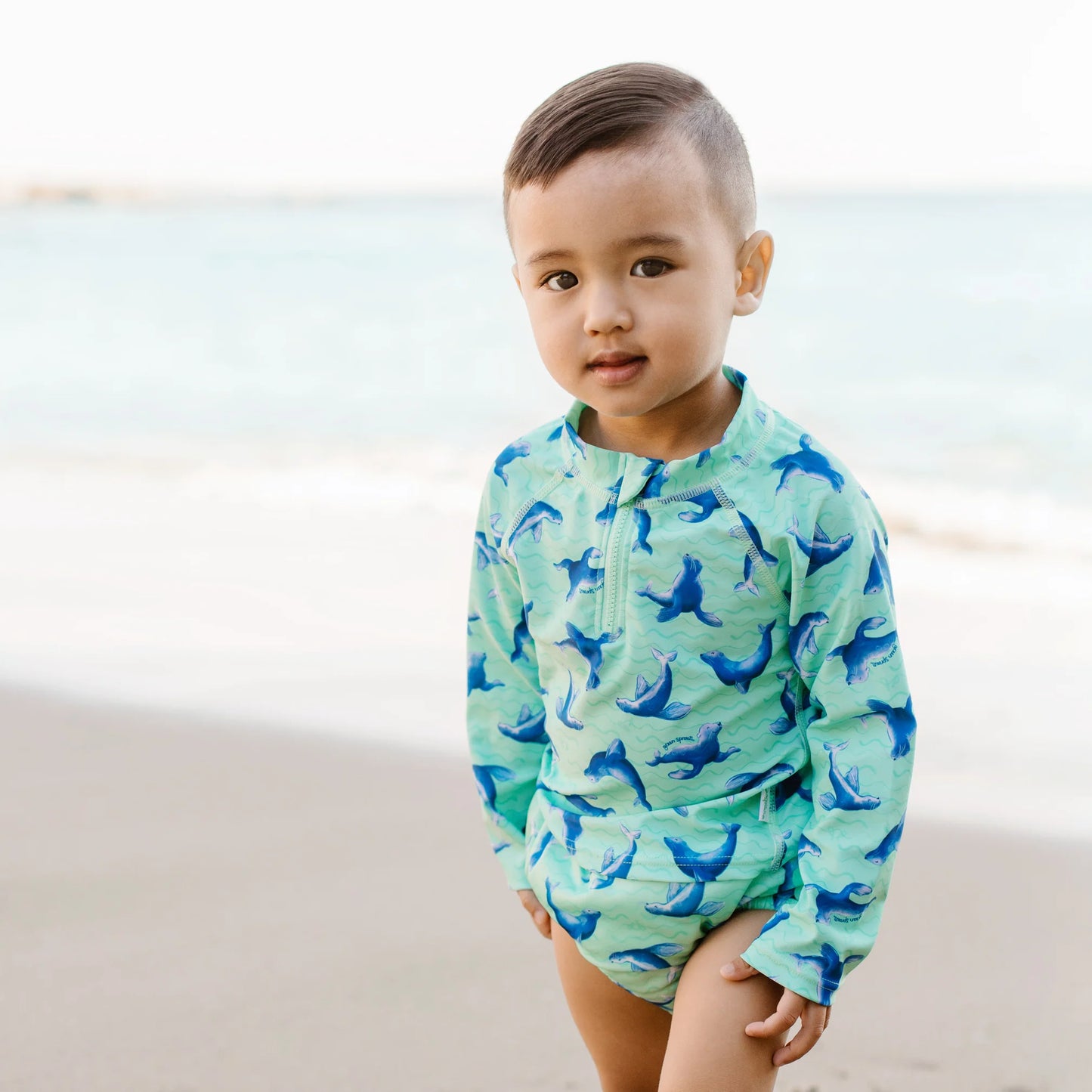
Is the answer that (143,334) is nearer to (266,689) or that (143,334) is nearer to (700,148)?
(266,689)

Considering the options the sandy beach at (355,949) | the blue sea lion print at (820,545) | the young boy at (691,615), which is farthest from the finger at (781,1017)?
the sandy beach at (355,949)

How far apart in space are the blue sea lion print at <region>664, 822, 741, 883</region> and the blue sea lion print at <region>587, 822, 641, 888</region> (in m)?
0.04

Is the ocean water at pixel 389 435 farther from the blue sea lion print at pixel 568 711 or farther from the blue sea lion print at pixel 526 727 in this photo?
the blue sea lion print at pixel 568 711


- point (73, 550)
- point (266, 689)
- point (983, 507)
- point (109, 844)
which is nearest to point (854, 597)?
point (109, 844)

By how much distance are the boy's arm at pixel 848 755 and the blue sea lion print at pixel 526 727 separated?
0.46 metres

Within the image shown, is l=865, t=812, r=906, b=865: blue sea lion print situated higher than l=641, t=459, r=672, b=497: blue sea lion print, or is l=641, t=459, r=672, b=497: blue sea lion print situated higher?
l=641, t=459, r=672, b=497: blue sea lion print

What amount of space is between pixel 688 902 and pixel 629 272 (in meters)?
0.67

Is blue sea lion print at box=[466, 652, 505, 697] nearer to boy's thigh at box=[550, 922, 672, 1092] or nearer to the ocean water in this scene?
boy's thigh at box=[550, 922, 672, 1092]

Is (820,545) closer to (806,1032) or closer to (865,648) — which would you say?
(865,648)

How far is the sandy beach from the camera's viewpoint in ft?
7.40

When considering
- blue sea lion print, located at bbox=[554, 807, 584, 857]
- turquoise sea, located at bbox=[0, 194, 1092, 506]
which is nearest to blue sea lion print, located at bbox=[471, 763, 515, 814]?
blue sea lion print, located at bbox=[554, 807, 584, 857]

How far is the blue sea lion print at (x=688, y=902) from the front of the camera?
140 cm

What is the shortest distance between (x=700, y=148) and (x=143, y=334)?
53.7ft

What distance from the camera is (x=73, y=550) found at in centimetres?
594
